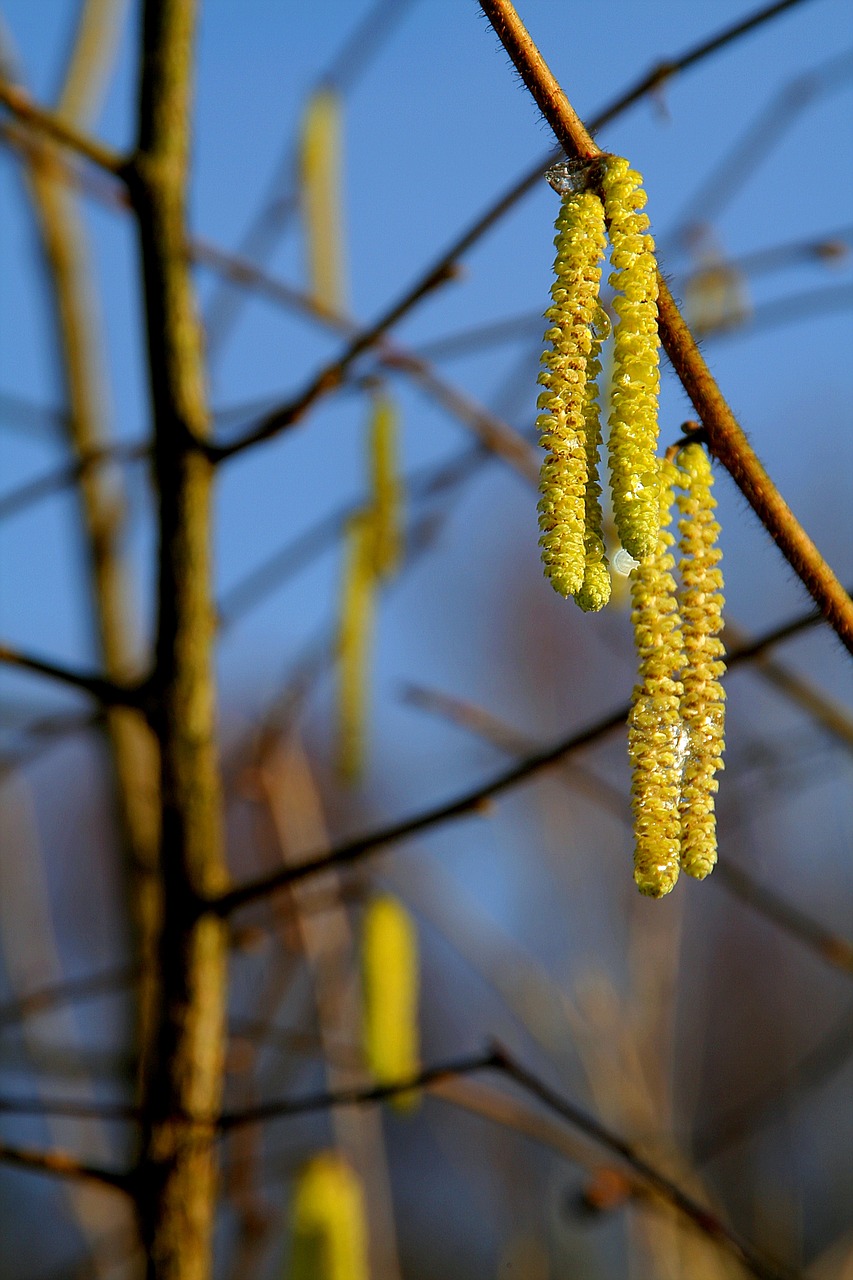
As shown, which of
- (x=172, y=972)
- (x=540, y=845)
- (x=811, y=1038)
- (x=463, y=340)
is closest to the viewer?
(x=172, y=972)

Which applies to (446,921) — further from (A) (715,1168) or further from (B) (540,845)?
(A) (715,1168)

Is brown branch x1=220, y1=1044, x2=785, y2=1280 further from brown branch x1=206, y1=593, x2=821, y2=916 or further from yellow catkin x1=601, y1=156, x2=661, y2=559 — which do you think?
yellow catkin x1=601, y1=156, x2=661, y2=559

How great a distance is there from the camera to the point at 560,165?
541 mm

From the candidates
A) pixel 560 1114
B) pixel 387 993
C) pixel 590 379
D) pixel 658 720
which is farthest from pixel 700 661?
pixel 387 993

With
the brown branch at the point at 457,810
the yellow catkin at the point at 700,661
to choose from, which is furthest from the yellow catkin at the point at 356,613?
the yellow catkin at the point at 700,661

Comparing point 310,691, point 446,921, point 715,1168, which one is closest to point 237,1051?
point 446,921

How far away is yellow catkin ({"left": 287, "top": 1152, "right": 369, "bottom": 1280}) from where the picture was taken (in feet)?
4.28

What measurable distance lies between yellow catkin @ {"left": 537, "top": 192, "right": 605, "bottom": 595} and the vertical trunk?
65cm

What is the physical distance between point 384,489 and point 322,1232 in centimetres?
84

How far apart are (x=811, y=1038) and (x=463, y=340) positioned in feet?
22.6

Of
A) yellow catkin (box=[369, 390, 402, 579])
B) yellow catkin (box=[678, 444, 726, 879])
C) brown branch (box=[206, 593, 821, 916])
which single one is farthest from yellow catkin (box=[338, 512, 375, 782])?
yellow catkin (box=[678, 444, 726, 879])

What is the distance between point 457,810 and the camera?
36.2 inches

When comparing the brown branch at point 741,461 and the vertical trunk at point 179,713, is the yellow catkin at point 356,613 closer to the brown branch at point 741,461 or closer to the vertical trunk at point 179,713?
the vertical trunk at point 179,713

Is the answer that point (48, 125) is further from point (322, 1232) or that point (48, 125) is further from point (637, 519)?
point (322, 1232)
